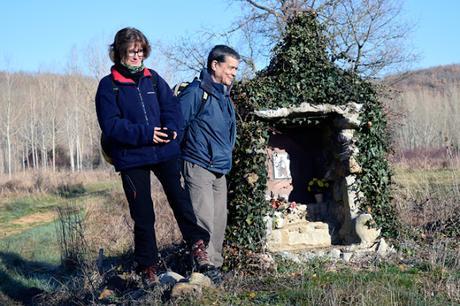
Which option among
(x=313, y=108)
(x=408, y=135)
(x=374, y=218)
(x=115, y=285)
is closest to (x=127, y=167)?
(x=115, y=285)

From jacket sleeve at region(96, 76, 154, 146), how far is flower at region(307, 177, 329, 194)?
403 cm

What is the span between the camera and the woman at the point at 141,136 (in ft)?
13.5

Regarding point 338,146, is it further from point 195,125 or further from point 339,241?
point 195,125

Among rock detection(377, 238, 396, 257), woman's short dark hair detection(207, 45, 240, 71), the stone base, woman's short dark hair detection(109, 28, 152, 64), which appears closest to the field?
rock detection(377, 238, 396, 257)

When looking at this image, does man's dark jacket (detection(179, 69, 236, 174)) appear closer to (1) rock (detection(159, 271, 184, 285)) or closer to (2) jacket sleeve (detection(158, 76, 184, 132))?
(2) jacket sleeve (detection(158, 76, 184, 132))

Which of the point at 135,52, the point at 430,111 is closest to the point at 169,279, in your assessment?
the point at 135,52

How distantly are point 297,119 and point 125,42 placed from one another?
3.22 m

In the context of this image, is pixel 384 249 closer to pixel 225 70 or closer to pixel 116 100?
pixel 225 70

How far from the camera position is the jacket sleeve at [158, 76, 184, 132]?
4.30 meters

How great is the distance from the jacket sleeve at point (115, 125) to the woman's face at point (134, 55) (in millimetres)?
207

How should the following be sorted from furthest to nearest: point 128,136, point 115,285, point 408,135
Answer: point 408,135 → point 115,285 → point 128,136

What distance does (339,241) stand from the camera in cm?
720

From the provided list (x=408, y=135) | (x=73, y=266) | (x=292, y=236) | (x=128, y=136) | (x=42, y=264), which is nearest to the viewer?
(x=128, y=136)

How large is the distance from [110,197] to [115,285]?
12.6 metres
